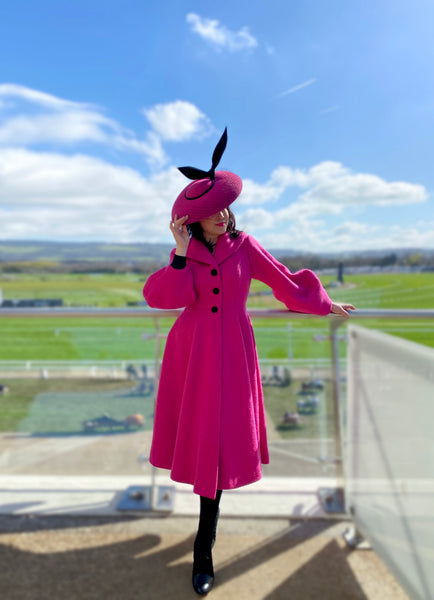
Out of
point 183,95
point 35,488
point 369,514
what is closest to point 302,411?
point 369,514

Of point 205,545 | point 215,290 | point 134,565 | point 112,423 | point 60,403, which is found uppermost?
point 215,290

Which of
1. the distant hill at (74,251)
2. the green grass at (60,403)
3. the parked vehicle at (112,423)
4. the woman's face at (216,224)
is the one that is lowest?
the parked vehicle at (112,423)

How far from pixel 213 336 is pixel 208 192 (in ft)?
1.39

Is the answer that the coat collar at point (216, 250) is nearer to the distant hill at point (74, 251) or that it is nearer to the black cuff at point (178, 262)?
the black cuff at point (178, 262)

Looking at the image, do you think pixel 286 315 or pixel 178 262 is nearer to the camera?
pixel 178 262

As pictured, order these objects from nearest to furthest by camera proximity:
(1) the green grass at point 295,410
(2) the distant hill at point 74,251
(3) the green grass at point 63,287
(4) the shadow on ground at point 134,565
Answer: (4) the shadow on ground at point 134,565, (1) the green grass at point 295,410, (2) the distant hill at point 74,251, (3) the green grass at point 63,287

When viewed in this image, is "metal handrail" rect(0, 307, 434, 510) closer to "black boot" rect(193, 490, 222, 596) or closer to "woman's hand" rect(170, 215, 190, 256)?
"woman's hand" rect(170, 215, 190, 256)

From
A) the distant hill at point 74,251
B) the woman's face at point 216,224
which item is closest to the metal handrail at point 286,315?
the distant hill at point 74,251

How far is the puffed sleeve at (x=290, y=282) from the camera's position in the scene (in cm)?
144

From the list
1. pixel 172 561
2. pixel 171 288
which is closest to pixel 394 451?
pixel 172 561

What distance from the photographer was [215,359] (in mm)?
1355

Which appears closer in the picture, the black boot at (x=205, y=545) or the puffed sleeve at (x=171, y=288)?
the puffed sleeve at (x=171, y=288)

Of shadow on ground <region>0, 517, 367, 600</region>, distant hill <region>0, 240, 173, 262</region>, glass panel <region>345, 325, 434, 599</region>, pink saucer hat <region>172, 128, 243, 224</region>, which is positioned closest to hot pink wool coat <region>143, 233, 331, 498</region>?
pink saucer hat <region>172, 128, 243, 224</region>

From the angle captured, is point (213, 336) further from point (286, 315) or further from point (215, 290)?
point (286, 315)
